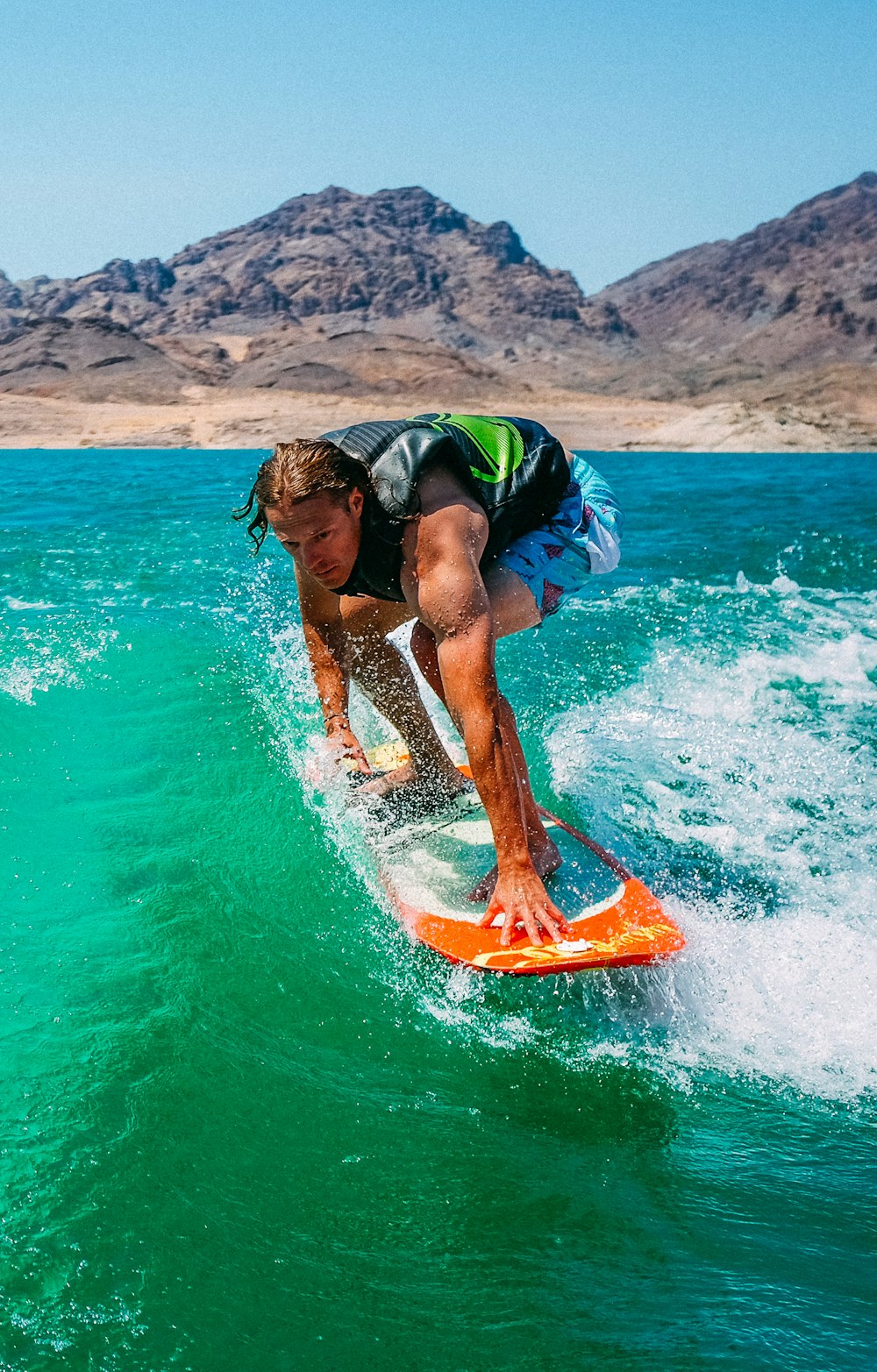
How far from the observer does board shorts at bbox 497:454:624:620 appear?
11.7ft

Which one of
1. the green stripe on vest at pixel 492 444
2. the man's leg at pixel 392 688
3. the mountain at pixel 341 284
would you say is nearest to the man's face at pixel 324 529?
the green stripe on vest at pixel 492 444

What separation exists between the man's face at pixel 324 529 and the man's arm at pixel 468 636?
16 centimetres

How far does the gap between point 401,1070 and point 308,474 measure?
167 centimetres

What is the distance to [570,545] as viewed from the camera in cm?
366

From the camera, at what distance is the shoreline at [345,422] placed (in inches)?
1221

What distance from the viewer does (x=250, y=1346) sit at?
2170 millimetres

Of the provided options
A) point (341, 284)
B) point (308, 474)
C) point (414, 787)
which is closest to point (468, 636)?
point (308, 474)

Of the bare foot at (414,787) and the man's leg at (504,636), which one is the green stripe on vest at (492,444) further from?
the bare foot at (414,787)

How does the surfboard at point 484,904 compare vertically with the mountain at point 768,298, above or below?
below

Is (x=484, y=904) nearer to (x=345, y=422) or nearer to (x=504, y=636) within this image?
(x=504, y=636)

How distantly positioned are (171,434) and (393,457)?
108 feet

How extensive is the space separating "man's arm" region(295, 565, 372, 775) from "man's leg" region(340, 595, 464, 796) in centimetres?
4

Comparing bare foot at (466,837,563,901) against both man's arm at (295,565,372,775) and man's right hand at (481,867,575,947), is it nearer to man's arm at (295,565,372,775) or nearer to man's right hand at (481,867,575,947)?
man's right hand at (481,867,575,947)

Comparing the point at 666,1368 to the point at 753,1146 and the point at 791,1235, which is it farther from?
the point at 753,1146
